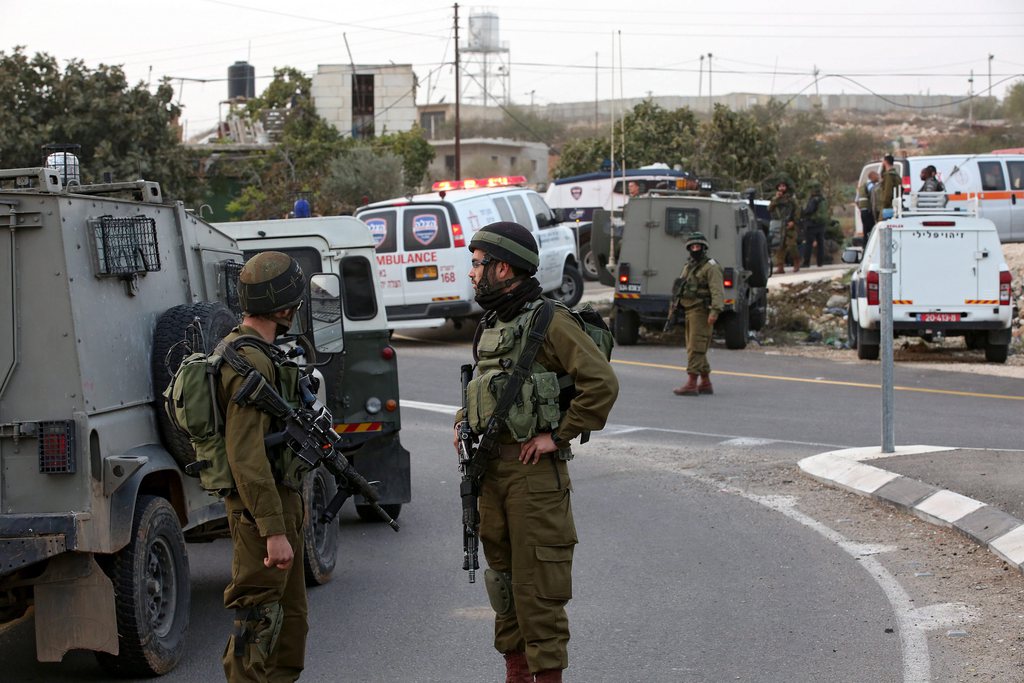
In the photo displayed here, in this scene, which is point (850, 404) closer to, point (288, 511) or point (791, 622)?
point (791, 622)

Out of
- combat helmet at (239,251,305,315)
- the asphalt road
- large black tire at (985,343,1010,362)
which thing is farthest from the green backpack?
large black tire at (985,343,1010,362)

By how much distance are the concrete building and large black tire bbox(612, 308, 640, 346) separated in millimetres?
39372

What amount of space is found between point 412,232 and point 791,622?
13.4 metres

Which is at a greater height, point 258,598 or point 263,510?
point 263,510

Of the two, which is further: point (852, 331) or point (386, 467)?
point (852, 331)

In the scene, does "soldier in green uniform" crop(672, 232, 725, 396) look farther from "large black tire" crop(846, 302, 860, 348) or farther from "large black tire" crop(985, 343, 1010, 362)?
"large black tire" crop(985, 343, 1010, 362)

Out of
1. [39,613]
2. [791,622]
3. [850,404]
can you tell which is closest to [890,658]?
[791,622]

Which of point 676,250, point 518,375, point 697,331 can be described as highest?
point 518,375

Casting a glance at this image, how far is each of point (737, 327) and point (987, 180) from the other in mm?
9953

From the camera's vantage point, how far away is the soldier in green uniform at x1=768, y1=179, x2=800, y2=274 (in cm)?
2772

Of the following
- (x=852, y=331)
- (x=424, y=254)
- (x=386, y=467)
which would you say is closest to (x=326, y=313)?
(x=386, y=467)

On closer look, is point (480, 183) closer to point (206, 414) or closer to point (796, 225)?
point (796, 225)

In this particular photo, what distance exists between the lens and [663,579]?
24.8 feet

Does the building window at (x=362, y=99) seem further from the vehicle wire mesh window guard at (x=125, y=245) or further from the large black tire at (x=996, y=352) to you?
the vehicle wire mesh window guard at (x=125, y=245)
